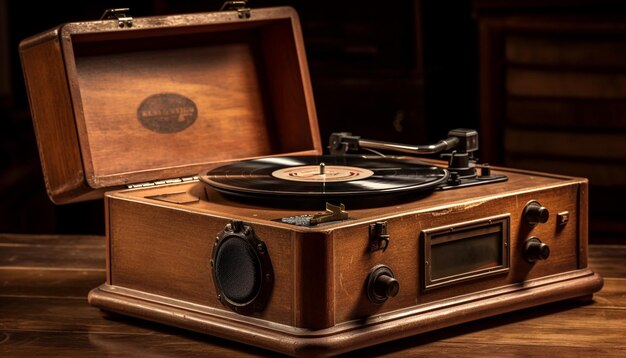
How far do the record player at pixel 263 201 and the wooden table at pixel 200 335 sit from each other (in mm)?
26

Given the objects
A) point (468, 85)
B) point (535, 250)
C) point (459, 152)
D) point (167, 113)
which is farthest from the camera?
point (468, 85)

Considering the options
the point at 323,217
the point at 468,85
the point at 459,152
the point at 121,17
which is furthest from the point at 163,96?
the point at 468,85

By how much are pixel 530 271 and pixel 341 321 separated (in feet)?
1.46

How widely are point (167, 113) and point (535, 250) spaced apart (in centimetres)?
85

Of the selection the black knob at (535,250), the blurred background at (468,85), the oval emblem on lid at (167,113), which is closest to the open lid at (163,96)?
the oval emblem on lid at (167,113)

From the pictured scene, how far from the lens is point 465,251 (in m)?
2.12

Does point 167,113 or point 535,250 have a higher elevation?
point 167,113

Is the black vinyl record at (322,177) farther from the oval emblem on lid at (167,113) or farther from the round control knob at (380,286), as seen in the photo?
the oval emblem on lid at (167,113)

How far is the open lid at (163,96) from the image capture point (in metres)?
2.38

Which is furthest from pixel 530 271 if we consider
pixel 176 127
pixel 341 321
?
pixel 176 127

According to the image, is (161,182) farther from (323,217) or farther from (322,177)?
(323,217)

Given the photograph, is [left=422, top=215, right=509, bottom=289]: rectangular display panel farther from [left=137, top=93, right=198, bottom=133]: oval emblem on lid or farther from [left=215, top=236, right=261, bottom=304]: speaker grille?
[left=137, top=93, right=198, bottom=133]: oval emblem on lid

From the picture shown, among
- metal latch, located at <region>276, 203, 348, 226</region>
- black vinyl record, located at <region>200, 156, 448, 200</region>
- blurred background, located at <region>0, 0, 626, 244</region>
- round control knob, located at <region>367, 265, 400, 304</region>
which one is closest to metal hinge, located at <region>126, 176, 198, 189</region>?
black vinyl record, located at <region>200, 156, 448, 200</region>

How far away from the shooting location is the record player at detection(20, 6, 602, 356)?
198 cm
